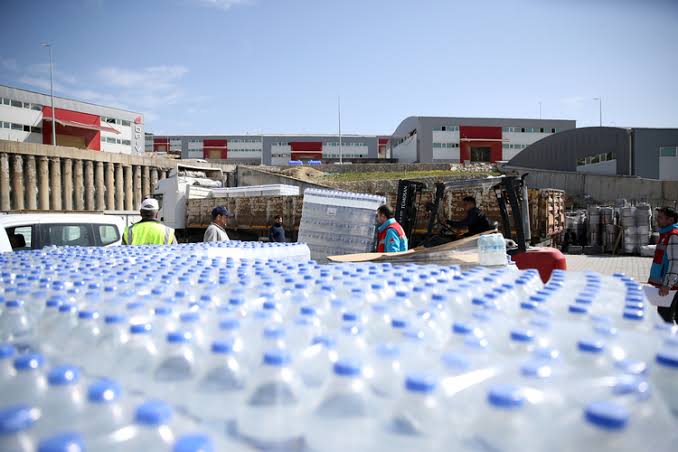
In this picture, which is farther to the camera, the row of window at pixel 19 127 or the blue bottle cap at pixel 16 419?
the row of window at pixel 19 127

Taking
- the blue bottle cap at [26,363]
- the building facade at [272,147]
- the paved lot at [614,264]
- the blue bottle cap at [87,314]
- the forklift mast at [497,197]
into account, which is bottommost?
the paved lot at [614,264]

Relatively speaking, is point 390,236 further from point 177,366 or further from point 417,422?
point 417,422

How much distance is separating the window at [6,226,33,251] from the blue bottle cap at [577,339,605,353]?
6.75 meters

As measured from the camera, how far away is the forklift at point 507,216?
5.80 meters

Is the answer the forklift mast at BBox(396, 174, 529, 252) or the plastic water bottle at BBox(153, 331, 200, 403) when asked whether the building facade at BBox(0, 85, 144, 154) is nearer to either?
the forklift mast at BBox(396, 174, 529, 252)

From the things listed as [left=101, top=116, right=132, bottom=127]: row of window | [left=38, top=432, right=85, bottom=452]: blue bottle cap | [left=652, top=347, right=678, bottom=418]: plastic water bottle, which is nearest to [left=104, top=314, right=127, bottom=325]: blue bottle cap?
[left=38, top=432, right=85, bottom=452]: blue bottle cap

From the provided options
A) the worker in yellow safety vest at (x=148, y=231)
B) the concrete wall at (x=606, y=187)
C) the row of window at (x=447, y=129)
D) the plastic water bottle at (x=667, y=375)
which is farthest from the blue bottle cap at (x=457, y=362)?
the row of window at (x=447, y=129)

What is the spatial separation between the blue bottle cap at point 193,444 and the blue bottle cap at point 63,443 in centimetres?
18

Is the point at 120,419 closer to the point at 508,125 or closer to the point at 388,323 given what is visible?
the point at 388,323

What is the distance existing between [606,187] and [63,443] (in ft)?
99.1

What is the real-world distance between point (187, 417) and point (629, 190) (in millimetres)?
28673

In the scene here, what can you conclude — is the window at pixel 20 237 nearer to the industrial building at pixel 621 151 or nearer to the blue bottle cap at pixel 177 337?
the blue bottle cap at pixel 177 337

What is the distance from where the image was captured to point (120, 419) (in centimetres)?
101

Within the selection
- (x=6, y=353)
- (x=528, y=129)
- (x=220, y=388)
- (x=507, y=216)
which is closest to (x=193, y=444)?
(x=220, y=388)
